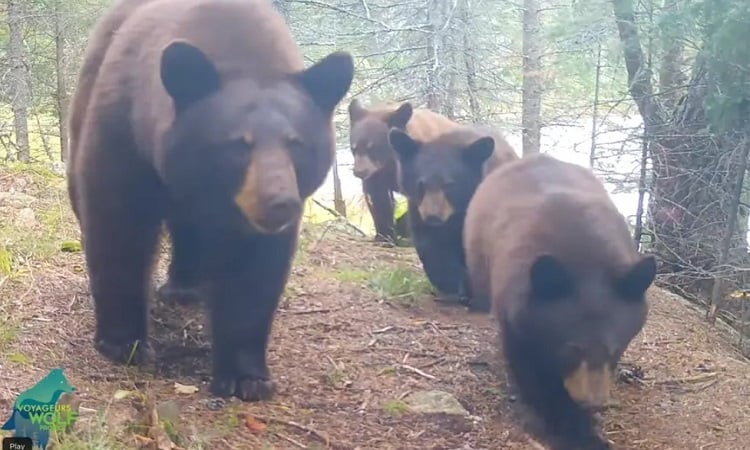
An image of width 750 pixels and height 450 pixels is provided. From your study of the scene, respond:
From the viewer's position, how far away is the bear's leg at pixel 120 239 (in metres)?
4.50

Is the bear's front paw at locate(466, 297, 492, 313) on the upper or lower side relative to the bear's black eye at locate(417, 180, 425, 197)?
lower

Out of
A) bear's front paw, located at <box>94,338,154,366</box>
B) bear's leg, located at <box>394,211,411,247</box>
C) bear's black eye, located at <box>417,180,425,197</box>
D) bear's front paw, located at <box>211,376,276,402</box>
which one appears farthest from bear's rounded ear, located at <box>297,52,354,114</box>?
bear's leg, located at <box>394,211,411,247</box>

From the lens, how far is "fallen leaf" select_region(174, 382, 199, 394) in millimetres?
4395

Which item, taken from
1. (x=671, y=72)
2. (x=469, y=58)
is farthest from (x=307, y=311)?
(x=469, y=58)

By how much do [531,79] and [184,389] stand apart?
28.2 ft

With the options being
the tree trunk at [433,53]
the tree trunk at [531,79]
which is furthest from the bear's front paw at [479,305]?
the tree trunk at [531,79]

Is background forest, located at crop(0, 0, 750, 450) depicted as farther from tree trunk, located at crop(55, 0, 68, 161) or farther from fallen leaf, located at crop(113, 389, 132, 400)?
tree trunk, located at crop(55, 0, 68, 161)

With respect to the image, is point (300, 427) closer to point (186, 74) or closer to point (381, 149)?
point (186, 74)

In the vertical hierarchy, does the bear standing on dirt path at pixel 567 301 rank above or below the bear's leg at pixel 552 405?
above

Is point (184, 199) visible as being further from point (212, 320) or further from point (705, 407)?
point (705, 407)

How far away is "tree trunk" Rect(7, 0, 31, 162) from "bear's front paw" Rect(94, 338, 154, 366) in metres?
9.39

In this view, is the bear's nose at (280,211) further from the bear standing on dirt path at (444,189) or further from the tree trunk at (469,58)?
the tree trunk at (469,58)

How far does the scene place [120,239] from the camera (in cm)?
459

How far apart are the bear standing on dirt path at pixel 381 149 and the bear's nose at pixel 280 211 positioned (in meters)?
4.99
